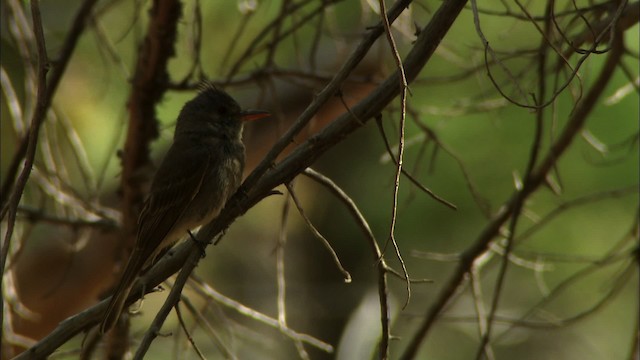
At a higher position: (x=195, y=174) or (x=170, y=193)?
(x=195, y=174)


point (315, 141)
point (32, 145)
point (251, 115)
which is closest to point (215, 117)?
point (251, 115)

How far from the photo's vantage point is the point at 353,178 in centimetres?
838

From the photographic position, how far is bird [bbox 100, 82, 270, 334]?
3.92 meters

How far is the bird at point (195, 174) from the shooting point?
154 inches

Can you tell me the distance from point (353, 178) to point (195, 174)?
423 centimetres

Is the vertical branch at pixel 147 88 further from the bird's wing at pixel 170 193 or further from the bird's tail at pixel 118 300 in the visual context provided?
the bird's tail at pixel 118 300

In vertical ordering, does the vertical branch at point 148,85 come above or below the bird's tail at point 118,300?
above

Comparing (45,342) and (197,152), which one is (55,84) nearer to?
(45,342)

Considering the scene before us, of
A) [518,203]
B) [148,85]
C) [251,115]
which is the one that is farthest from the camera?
[251,115]

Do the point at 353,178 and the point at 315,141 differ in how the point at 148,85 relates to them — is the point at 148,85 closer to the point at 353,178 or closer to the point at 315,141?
the point at 315,141

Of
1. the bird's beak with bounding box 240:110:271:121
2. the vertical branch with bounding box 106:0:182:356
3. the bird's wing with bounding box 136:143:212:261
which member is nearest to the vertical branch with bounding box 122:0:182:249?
the vertical branch with bounding box 106:0:182:356

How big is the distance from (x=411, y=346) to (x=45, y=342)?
4.78 ft

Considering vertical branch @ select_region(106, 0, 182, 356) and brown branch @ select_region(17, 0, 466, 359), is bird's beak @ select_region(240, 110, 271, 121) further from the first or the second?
brown branch @ select_region(17, 0, 466, 359)

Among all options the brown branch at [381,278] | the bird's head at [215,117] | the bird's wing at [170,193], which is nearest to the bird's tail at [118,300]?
the bird's wing at [170,193]
